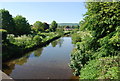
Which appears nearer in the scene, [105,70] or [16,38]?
[105,70]

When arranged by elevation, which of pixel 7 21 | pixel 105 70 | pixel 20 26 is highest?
pixel 7 21

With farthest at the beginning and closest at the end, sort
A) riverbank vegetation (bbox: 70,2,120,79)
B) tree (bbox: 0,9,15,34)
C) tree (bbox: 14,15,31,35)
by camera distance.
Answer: tree (bbox: 14,15,31,35), tree (bbox: 0,9,15,34), riverbank vegetation (bbox: 70,2,120,79)

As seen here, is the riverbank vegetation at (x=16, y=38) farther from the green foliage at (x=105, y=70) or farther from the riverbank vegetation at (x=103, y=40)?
the green foliage at (x=105, y=70)

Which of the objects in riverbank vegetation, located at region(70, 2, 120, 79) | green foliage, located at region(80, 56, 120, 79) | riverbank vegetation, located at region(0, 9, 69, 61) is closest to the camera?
green foliage, located at region(80, 56, 120, 79)

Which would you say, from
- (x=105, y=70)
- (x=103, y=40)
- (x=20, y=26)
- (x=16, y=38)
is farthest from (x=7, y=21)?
(x=105, y=70)

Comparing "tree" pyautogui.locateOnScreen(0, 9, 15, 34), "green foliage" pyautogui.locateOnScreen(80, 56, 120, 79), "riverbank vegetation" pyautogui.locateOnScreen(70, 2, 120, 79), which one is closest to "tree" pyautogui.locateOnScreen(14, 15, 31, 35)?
"tree" pyautogui.locateOnScreen(0, 9, 15, 34)

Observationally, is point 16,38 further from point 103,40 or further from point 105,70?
point 105,70

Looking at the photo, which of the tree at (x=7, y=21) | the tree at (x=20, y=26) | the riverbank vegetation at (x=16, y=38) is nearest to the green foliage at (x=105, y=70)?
the riverbank vegetation at (x=16, y=38)

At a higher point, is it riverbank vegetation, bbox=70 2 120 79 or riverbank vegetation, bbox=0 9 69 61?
riverbank vegetation, bbox=70 2 120 79

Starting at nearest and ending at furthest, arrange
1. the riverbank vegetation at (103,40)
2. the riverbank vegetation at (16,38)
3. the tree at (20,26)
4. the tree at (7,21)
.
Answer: the riverbank vegetation at (103,40) → the riverbank vegetation at (16,38) → the tree at (7,21) → the tree at (20,26)

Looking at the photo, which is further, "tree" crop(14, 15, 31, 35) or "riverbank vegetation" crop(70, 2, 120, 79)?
"tree" crop(14, 15, 31, 35)

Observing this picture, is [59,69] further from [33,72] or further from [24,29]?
[24,29]

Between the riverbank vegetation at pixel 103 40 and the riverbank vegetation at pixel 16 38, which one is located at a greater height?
the riverbank vegetation at pixel 103 40

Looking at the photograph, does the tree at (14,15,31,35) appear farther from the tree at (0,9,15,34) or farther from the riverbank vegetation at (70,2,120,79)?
the riverbank vegetation at (70,2,120,79)
